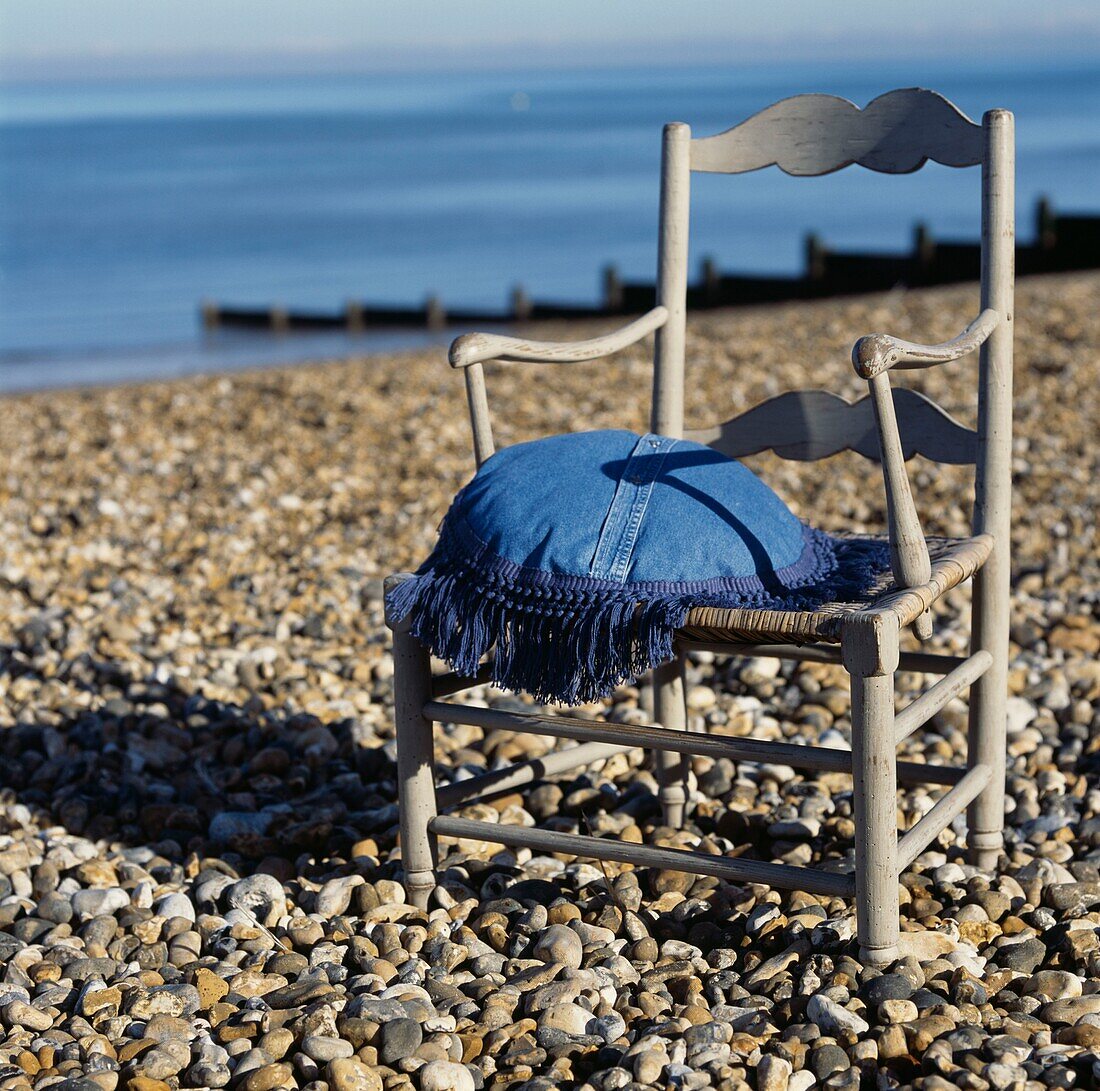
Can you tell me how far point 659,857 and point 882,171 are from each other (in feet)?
3.75

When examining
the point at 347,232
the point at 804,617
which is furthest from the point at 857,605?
the point at 347,232

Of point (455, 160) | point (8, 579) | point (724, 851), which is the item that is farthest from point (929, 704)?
point (455, 160)

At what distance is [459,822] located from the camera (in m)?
2.21

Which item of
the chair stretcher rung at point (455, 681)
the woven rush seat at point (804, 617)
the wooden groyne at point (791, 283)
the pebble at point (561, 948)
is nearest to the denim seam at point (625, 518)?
the woven rush seat at point (804, 617)

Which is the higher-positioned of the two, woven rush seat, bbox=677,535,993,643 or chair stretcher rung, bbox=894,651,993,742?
woven rush seat, bbox=677,535,993,643

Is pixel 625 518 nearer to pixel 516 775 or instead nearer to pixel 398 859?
pixel 516 775

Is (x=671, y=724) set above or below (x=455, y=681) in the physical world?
below

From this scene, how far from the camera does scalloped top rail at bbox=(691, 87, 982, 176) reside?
2250 millimetres

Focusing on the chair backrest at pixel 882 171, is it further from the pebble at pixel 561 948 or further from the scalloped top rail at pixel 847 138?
the pebble at pixel 561 948

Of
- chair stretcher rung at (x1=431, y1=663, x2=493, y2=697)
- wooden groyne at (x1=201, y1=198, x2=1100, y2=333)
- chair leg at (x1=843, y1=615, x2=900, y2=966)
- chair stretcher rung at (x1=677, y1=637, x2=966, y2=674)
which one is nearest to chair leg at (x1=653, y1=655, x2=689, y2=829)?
chair stretcher rung at (x1=677, y1=637, x2=966, y2=674)

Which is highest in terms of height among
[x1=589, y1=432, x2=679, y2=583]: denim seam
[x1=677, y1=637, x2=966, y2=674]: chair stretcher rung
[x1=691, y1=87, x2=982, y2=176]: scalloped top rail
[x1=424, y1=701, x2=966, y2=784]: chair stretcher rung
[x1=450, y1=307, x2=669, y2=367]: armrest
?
[x1=691, y1=87, x2=982, y2=176]: scalloped top rail

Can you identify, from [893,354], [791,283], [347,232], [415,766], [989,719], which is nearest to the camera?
[893,354]

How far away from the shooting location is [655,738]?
2041mm

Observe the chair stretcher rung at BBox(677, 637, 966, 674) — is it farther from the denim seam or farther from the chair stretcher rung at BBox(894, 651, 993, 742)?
the denim seam
